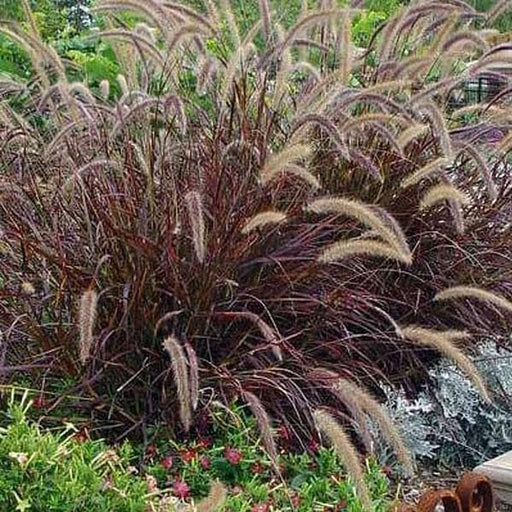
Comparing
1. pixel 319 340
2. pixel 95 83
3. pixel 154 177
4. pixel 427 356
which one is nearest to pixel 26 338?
pixel 154 177

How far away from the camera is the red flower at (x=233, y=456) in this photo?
120 inches

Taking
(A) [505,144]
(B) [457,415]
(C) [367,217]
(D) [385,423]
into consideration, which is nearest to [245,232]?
(C) [367,217]

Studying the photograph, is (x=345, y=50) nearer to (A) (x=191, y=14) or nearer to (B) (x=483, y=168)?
(A) (x=191, y=14)

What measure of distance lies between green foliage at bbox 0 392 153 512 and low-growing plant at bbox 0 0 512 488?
0.31 meters

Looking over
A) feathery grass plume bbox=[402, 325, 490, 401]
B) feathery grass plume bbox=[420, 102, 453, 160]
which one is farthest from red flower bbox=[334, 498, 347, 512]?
feathery grass plume bbox=[420, 102, 453, 160]

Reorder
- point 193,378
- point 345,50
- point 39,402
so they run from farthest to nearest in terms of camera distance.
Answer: point 345,50
point 39,402
point 193,378

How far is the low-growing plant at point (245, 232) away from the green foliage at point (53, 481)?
31 centimetres

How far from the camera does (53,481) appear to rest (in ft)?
8.07

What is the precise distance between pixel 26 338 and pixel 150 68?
43.8 inches

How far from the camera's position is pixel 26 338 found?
3520 mm

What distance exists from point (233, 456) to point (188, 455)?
0.41 feet

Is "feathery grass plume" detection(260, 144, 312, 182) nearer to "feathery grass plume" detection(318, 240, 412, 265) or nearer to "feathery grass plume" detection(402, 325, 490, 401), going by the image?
"feathery grass plume" detection(318, 240, 412, 265)

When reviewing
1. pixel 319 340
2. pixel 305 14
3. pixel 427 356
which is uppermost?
pixel 305 14

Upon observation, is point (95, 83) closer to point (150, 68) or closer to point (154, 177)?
point (150, 68)
